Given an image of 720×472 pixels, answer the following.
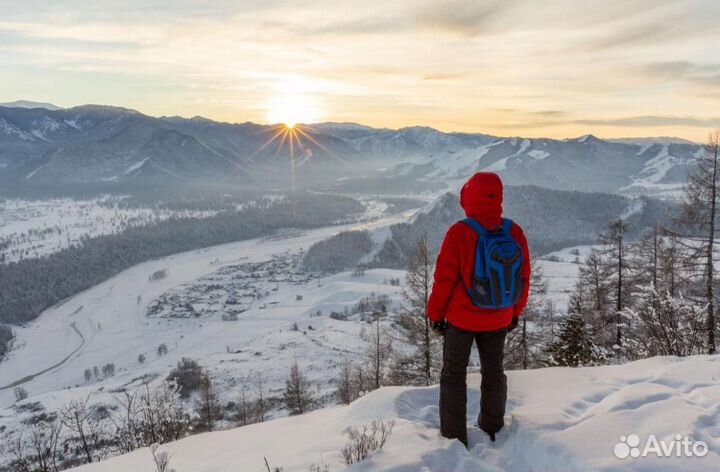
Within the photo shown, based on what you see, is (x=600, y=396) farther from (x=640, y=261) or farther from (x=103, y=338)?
(x=103, y=338)

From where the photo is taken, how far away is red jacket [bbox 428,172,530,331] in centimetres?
392

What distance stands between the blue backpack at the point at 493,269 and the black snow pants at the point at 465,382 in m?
0.41

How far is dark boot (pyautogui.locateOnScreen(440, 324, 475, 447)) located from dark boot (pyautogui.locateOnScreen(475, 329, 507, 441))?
157 millimetres

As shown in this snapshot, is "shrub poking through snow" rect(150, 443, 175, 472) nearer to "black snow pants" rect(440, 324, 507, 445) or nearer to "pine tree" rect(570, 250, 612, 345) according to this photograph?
"black snow pants" rect(440, 324, 507, 445)

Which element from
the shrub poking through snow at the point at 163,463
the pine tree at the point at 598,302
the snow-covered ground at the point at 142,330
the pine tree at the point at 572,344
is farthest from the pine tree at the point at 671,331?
the snow-covered ground at the point at 142,330

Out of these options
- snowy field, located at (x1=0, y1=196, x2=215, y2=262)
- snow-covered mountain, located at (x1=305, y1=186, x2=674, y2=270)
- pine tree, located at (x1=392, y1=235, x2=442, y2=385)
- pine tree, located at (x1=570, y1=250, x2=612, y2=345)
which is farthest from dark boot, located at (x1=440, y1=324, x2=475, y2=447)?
snowy field, located at (x1=0, y1=196, x2=215, y2=262)

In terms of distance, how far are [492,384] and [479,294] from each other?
1.01 m

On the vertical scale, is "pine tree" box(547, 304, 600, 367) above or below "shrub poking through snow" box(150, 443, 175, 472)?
below

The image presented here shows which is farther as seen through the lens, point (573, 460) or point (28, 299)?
point (28, 299)

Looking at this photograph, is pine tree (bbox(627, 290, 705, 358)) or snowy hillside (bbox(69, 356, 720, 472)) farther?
pine tree (bbox(627, 290, 705, 358))

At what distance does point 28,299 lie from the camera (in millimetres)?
90562

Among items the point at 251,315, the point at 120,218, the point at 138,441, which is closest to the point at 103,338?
the point at 251,315

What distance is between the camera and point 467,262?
391cm

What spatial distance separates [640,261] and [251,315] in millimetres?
64694
